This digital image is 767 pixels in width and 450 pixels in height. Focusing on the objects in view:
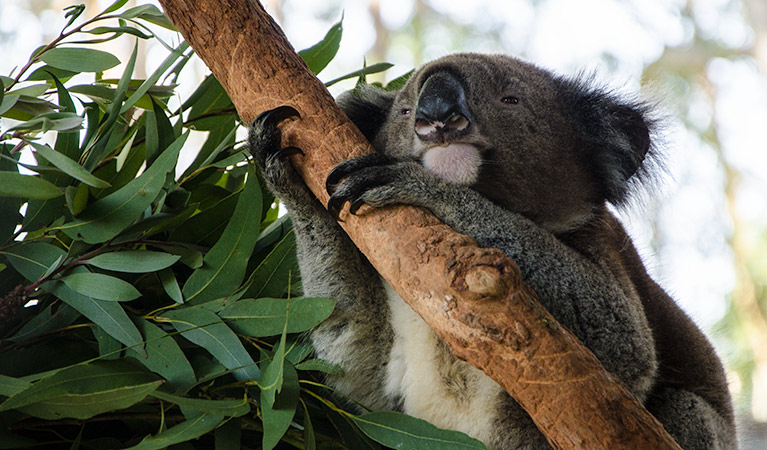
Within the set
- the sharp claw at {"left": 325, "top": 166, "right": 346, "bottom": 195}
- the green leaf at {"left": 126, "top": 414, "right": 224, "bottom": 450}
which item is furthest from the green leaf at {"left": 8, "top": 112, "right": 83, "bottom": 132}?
the green leaf at {"left": 126, "top": 414, "right": 224, "bottom": 450}

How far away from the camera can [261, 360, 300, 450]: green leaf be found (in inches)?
55.2

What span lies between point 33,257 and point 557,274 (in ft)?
4.22

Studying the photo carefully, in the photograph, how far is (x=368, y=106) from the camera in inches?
93.4

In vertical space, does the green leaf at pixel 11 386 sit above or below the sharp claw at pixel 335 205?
above

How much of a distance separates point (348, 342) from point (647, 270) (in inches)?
49.1

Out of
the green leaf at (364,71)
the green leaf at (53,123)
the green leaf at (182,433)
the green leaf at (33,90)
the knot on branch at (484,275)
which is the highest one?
the green leaf at (33,90)

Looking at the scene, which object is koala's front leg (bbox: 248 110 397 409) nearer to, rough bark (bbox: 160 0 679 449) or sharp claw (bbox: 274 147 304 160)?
sharp claw (bbox: 274 147 304 160)

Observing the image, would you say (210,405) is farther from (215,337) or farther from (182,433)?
(215,337)

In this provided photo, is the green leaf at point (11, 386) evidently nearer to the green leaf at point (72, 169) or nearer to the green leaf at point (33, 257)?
the green leaf at point (33, 257)

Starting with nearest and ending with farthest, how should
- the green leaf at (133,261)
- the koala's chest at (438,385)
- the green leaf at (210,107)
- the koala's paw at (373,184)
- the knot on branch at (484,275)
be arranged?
the knot on branch at (484,275), the koala's paw at (373,184), the green leaf at (133,261), the koala's chest at (438,385), the green leaf at (210,107)

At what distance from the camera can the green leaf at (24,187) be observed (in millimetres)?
1420

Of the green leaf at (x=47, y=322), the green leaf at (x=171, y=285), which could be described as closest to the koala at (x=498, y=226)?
the green leaf at (x=171, y=285)

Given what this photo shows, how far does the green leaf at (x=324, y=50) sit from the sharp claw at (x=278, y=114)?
2.36 feet

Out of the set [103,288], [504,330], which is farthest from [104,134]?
[504,330]
